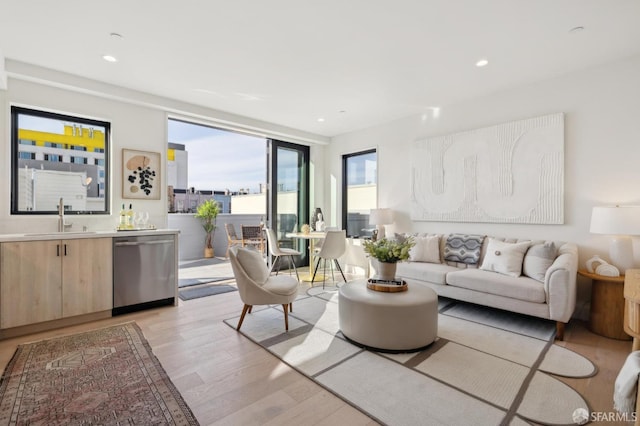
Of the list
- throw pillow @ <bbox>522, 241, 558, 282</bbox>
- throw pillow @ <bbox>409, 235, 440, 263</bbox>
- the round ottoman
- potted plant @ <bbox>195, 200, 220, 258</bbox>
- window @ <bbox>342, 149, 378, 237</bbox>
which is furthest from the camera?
potted plant @ <bbox>195, 200, 220, 258</bbox>

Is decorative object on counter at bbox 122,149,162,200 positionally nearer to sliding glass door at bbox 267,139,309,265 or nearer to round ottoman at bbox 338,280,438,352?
sliding glass door at bbox 267,139,309,265

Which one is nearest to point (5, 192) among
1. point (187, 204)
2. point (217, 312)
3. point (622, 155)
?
point (217, 312)

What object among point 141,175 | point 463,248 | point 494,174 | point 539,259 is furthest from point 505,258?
point 141,175

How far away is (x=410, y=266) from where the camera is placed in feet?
13.3

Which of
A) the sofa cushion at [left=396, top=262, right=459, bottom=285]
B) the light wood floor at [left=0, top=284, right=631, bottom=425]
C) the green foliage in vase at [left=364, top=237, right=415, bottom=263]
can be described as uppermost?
the green foliage in vase at [left=364, top=237, right=415, bottom=263]

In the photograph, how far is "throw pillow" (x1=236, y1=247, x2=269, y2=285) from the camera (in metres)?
3.03

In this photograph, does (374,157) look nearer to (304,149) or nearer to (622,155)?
(304,149)

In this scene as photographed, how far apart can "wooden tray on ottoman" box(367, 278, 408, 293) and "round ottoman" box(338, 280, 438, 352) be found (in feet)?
0.25

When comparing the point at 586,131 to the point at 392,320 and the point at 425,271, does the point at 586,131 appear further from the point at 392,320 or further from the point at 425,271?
the point at 392,320

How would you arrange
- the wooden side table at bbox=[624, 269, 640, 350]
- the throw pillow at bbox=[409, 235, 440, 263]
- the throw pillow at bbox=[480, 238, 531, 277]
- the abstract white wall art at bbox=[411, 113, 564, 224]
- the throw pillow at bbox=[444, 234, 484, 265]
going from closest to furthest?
the wooden side table at bbox=[624, 269, 640, 350] → the throw pillow at bbox=[480, 238, 531, 277] → the abstract white wall art at bbox=[411, 113, 564, 224] → the throw pillow at bbox=[444, 234, 484, 265] → the throw pillow at bbox=[409, 235, 440, 263]

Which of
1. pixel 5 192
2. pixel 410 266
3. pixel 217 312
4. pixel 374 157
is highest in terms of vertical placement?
pixel 374 157

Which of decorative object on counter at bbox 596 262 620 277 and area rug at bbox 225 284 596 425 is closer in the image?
area rug at bbox 225 284 596 425

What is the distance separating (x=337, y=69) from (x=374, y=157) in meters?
2.48

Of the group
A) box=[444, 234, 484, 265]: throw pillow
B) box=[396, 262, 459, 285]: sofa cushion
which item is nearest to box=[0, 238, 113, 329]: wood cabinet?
box=[396, 262, 459, 285]: sofa cushion
